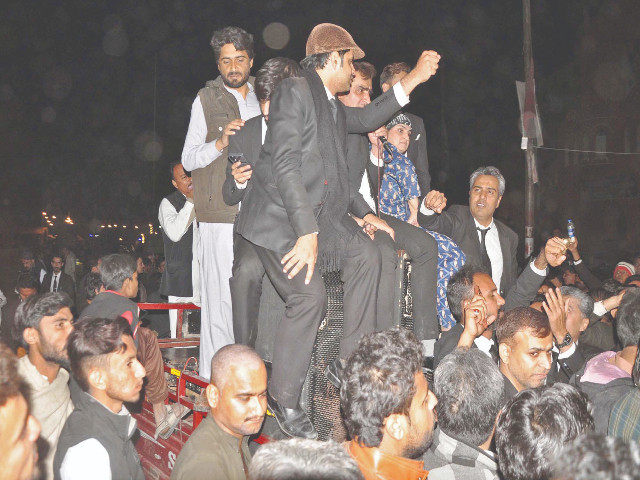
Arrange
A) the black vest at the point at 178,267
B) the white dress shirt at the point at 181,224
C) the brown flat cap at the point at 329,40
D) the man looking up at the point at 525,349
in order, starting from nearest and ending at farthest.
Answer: the brown flat cap at the point at 329,40
the man looking up at the point at 525,349
the white dress shirt at the point at 181,224
the black vest at the point at 178,267

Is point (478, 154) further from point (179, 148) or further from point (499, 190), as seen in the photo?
point (499, 190)

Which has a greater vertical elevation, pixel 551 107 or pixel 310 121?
pixel 551 107

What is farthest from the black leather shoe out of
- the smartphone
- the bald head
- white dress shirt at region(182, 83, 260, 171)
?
white dress shirt at region(182, 83, 260, 171)

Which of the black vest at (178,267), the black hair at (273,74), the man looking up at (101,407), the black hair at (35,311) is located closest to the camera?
the man looking up at (101,407)

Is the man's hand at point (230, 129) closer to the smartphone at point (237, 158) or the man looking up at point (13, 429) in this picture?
the smartphone at point (237, 158)

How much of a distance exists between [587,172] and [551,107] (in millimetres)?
3263

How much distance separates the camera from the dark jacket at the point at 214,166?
16.8ft

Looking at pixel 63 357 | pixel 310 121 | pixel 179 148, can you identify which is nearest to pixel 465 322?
pixel 310 121

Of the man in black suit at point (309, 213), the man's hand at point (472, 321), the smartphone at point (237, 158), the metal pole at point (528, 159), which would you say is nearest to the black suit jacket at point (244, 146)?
the smartphone at point (237, 158)

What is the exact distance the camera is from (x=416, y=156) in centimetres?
607

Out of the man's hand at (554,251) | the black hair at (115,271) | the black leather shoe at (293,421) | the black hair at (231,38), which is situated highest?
the black hair at (231,38)

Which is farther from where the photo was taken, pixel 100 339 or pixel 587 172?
pixel 587 172

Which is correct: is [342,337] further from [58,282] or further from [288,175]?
[58,282]

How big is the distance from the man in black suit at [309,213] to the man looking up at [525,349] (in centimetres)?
93
